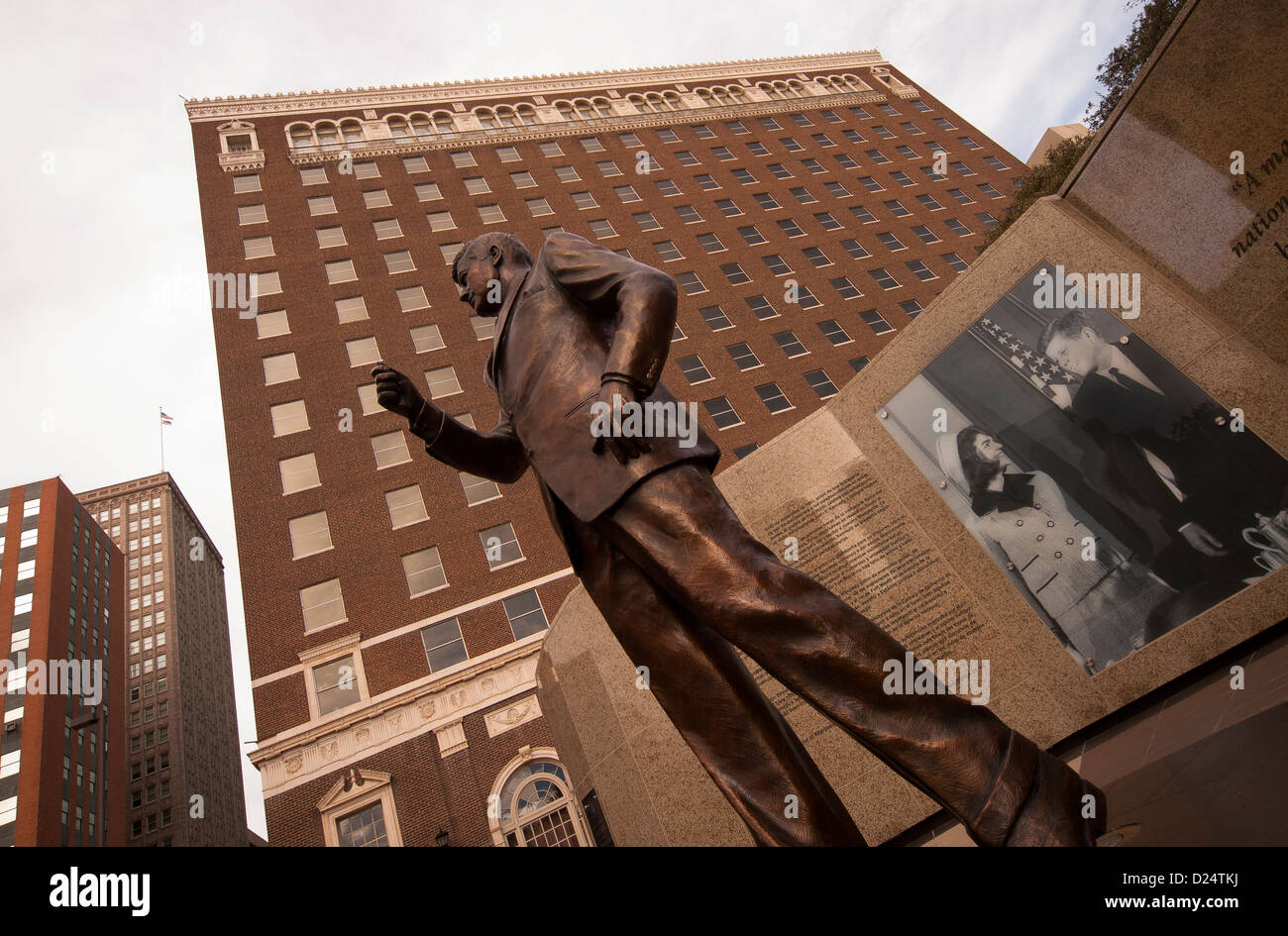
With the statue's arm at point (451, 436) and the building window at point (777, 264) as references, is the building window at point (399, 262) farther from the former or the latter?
the statue's arm at point (451, 436)

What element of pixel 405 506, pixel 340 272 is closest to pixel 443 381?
pixel 405 506

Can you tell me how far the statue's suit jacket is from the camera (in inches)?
117

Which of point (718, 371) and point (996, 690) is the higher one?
point (718, 371)

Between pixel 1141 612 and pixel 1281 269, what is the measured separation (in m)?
2.71

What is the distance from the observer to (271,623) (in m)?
24.5

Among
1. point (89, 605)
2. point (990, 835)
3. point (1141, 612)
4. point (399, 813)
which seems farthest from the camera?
point (89, 605)

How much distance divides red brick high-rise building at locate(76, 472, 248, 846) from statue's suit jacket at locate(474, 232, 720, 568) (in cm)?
8886

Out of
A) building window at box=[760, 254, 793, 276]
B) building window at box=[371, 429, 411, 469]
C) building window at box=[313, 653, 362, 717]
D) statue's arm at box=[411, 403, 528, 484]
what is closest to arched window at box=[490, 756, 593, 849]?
building window at box=[313, 653, 362, 717]

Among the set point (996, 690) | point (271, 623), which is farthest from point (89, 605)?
point (996, 690)

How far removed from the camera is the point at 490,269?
158 inches

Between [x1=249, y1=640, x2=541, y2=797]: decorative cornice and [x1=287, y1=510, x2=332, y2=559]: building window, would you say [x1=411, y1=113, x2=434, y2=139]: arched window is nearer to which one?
[x1=287, y1=510, x2=332, y2=559]: building window
